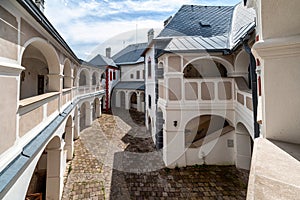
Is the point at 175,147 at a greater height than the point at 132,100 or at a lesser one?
lesser

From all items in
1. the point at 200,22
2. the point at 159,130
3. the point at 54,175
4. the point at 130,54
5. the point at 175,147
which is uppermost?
the point at 130,54

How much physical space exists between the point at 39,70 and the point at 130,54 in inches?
770

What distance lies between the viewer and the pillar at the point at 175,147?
332 inches

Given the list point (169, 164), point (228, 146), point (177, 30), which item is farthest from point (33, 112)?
point (177, 30)

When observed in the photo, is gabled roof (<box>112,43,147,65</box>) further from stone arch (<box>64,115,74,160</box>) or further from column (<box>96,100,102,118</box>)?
stone arch (<box>64,115,74,160</box>)

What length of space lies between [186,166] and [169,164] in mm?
869

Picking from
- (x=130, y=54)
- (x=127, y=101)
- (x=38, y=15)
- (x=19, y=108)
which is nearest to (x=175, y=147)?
(x=19, y=108)

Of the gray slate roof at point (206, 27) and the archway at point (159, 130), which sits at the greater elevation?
the gray slate roof at point (206, 27)

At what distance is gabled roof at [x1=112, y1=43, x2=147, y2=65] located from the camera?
2666cm

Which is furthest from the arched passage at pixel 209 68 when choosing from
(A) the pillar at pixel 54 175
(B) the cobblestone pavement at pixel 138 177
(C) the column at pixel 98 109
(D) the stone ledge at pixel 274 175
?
(C) the column at pixel 98 109

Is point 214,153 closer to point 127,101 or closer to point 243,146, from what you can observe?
point 243,146

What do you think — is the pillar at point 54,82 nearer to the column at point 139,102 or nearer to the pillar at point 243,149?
the pillar at point 243,149

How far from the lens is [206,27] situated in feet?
37.6

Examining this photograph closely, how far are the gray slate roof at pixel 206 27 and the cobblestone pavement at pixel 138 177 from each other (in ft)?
19.3
